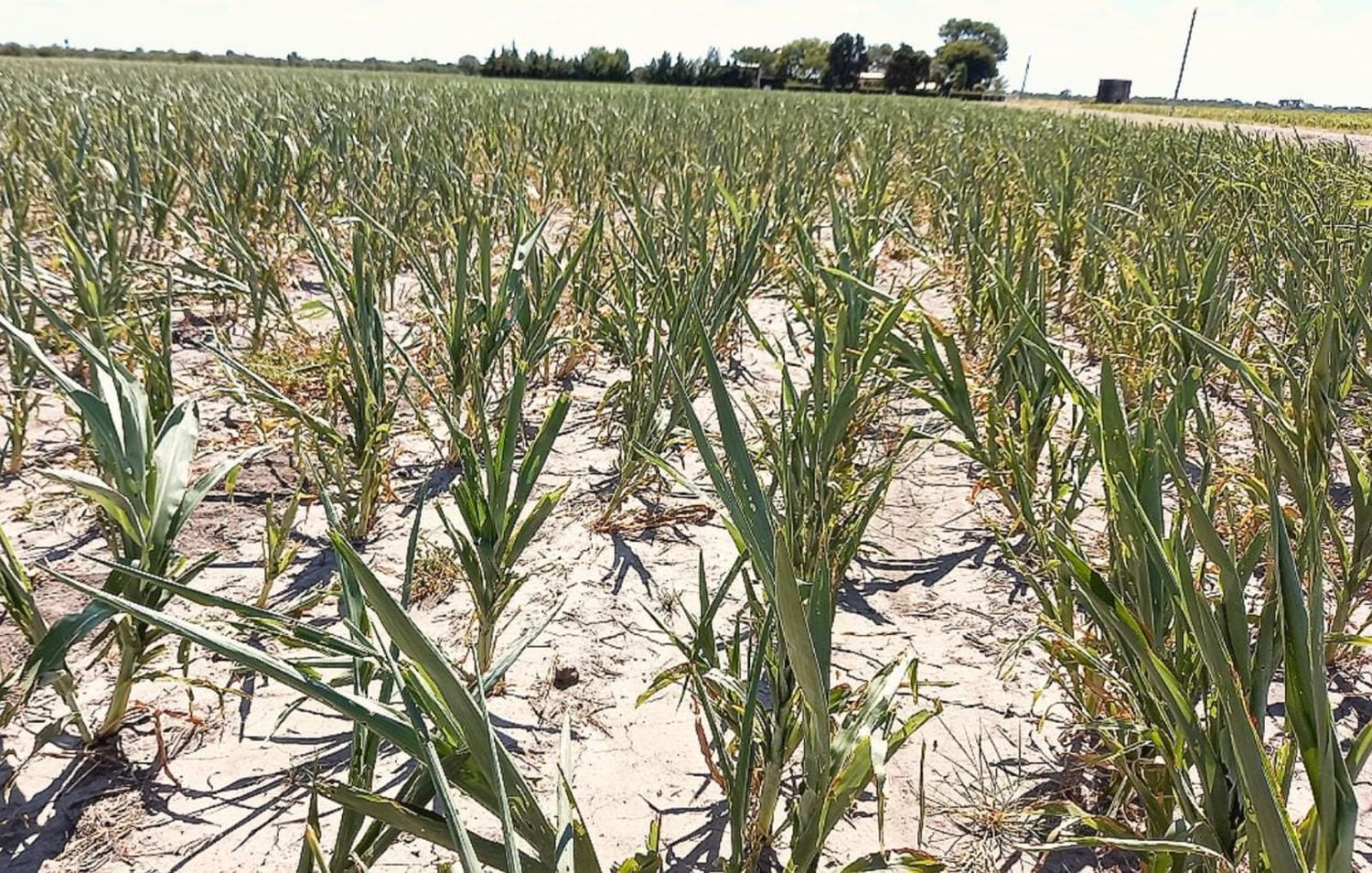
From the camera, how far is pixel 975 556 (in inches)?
65.3

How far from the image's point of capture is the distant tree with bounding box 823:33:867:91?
3947 centimetres

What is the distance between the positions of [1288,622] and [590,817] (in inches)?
29.9

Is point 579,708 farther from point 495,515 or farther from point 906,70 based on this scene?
point 906,70

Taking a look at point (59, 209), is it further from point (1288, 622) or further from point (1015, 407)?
point (1288, 622)

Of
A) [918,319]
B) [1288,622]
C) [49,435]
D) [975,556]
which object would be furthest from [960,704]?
[49,435]

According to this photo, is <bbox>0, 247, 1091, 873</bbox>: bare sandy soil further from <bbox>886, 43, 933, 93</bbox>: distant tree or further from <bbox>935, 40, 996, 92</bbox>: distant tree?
<bbox>935, 40, 996, 92</bbox>: distant tree

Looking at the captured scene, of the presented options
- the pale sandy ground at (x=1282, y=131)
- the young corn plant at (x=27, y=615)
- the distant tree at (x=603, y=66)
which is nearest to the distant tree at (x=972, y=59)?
the distant tree at (x=603, y=66)

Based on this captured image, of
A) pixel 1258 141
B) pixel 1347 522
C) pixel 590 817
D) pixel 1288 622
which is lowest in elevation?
pixel 590 817

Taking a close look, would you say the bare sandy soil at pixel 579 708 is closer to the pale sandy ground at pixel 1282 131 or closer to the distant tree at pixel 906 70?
the pale sandy ground at pixel 1282 131

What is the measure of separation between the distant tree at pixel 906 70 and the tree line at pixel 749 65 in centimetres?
4

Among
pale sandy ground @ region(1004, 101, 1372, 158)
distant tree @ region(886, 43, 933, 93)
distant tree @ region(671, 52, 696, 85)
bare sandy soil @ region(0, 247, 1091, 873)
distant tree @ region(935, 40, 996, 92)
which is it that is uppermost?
distant tree @ region(935, 40, 996, 92)

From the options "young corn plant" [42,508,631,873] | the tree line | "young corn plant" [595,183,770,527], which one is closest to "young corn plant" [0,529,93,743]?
"young corn plant" [42,508,631,873]

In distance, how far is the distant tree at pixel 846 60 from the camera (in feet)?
129

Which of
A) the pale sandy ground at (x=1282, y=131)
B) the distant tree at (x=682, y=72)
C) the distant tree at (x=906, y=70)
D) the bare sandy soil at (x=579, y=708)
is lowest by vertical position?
the bare sandy soil at (x=579, y=708)
